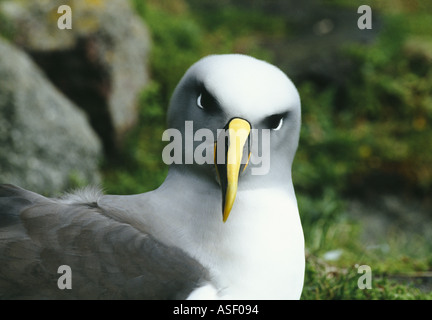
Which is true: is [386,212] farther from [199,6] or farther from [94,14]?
[199,6]

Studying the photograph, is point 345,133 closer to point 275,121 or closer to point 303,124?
point 303,124

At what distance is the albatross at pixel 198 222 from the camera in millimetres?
2309

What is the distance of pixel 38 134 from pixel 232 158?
391 cm

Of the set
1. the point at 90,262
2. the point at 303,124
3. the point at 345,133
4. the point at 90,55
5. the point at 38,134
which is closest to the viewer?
the point at 90,262

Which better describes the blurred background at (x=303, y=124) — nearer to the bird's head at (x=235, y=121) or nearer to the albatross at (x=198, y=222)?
the albatross at (x=198, y=222)

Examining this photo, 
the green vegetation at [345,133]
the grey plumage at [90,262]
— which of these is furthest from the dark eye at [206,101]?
the green vegetation at [345,133]

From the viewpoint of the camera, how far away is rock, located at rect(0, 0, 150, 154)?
249 inches

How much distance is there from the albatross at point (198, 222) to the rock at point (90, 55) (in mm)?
3819

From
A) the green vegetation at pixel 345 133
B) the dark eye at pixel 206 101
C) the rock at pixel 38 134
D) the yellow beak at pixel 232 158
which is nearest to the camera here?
the yellow beak at pixel 232 158

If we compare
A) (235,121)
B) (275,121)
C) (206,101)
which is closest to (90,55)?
(206,101)

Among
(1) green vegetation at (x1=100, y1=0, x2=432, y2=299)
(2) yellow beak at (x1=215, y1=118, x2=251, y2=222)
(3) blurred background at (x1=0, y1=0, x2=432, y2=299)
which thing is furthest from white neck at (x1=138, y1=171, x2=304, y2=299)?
(1) green vegetation at (x1=100, y1=0, x2=432, y2=299)

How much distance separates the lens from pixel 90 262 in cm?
234

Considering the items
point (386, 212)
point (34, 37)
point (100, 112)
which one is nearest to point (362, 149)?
point (386, 212)

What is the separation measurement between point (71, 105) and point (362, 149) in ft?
11.9
